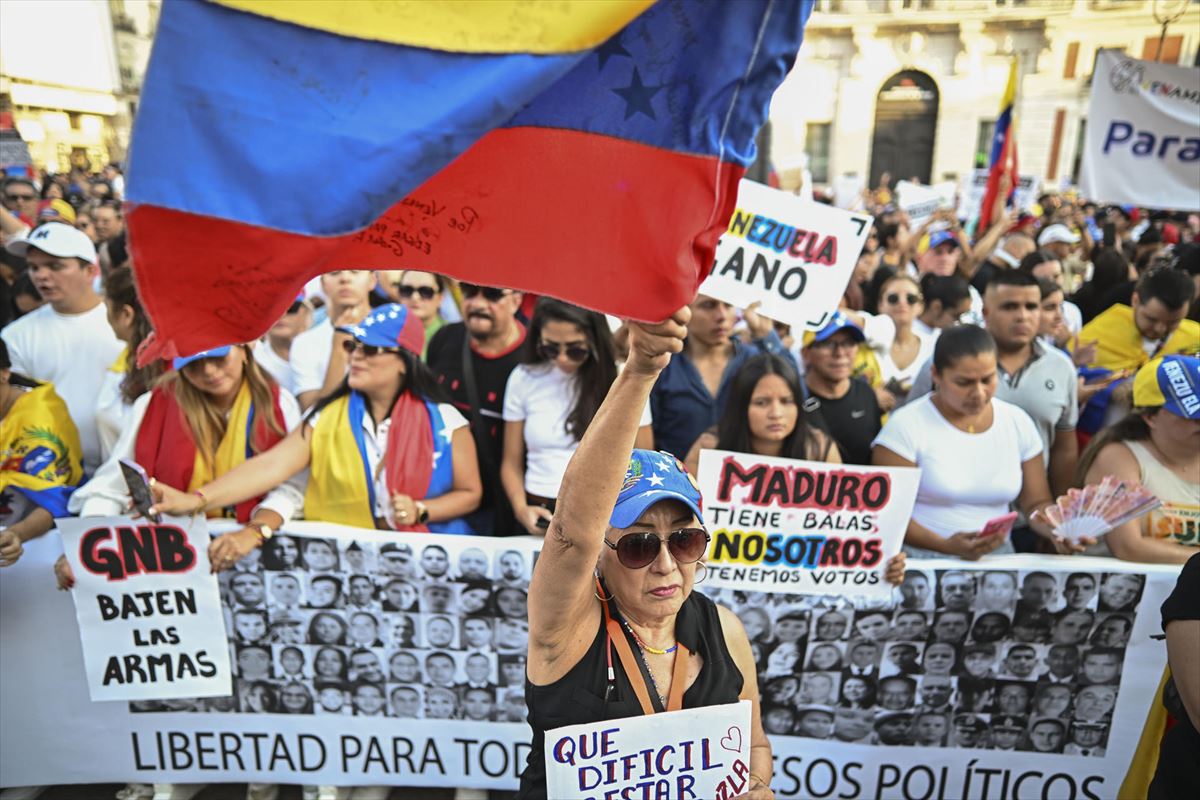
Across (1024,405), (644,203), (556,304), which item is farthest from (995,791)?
Result: (644,203)

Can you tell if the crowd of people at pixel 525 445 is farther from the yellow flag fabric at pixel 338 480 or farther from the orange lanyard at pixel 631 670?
the orange lanyard at pixel 631 670

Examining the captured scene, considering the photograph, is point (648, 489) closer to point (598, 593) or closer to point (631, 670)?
point (598, 593)

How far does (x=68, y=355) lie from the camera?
4.36 meters

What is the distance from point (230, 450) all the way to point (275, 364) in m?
1.57

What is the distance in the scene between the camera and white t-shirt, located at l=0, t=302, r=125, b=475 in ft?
14.2

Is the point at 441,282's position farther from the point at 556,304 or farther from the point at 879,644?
the point at 879,644

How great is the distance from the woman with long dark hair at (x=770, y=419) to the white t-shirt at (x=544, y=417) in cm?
40

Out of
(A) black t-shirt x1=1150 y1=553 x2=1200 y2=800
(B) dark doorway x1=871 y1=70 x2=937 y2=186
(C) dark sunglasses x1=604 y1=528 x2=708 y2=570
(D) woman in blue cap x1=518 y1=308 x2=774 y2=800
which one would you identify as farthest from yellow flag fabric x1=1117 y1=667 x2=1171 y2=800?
(B) dark doorway x1=871 y1=70 x2=937 y2=186

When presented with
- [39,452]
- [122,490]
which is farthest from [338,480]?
[39,452]

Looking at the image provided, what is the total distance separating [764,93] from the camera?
1.35m

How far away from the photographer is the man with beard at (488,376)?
379 centimetres

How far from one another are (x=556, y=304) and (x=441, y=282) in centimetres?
164

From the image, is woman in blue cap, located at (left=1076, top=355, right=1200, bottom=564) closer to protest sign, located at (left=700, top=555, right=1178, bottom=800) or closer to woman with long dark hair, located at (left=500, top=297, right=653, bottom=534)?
protest sign, located at (left=700, top=555, right=1178, bottom=800)

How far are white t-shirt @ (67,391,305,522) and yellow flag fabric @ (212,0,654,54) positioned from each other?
7.11 ft
